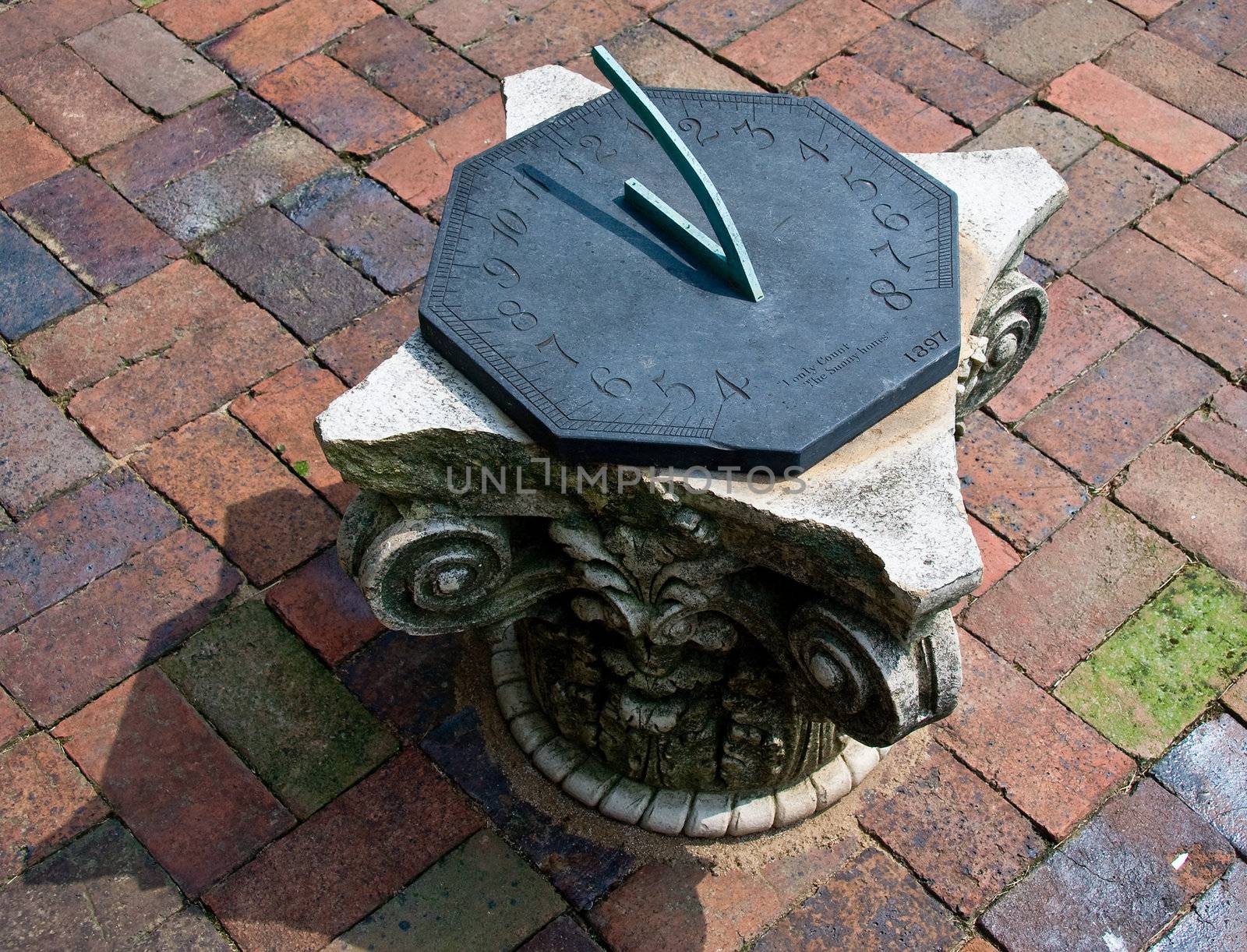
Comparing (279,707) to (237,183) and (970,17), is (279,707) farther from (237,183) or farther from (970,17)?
(970,17)

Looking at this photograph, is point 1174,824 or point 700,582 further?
point 1174,824

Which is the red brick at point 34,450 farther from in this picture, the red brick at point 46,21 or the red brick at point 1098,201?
the red brick at point 1098,201

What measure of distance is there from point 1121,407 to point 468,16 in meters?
2.53

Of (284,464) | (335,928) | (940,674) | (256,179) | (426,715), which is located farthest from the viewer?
(256,179)

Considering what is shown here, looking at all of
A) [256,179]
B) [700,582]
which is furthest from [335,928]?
[256,179]

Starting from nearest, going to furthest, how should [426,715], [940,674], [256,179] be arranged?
1. [940,674]
2. [426,715]
3. [256,179]

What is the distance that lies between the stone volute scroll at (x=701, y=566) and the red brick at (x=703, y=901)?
97mm

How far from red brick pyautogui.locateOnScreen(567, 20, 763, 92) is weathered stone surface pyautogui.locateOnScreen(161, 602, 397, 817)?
2.17 metres

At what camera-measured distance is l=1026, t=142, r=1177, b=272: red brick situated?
4113 mm

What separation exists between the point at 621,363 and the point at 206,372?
1.71 m

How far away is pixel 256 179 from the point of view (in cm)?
421

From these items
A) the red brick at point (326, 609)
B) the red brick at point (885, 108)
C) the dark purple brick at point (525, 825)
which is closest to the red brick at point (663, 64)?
the red brick at point (885, 108)

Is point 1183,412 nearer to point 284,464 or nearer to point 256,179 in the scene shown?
point 284,464

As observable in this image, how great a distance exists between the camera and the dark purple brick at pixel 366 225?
4.01 meters
